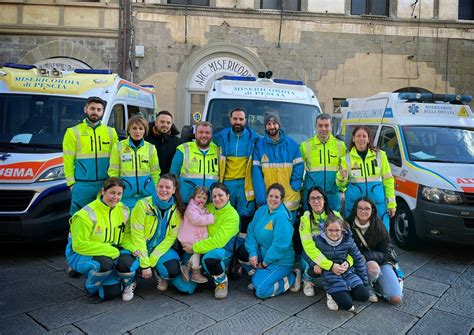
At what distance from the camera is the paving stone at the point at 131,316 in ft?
10.9

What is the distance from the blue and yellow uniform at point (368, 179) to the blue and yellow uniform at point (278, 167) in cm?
51

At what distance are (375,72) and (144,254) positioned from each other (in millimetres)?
11862

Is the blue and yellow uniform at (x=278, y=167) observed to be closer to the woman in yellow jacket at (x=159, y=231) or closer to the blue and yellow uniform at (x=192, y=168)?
the blue and yellow uniform at (x=192, y=168)

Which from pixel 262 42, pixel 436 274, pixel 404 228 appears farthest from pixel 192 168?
pixel 262 42

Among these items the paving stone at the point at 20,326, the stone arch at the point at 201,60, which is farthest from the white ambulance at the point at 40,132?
the stone arch at the point at 201,60

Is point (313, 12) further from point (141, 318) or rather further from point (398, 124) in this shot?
point (141, 318)

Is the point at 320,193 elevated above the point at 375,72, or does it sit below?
below

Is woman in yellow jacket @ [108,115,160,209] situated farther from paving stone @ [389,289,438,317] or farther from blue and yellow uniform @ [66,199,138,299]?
paving stone @ [389,289,438,317]

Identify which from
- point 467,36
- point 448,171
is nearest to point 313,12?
point 467,36

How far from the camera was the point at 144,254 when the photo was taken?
3.90 m

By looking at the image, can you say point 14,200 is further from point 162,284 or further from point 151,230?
point 162,284

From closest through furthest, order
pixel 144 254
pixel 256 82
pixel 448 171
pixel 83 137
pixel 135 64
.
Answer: pixel 144 254
pixel 83 137
pixel 448 171
pixel 256 82
pixel 135 64

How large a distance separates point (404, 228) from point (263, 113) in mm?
2609

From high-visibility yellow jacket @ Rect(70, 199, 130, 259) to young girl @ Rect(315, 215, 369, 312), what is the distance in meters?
1.94
